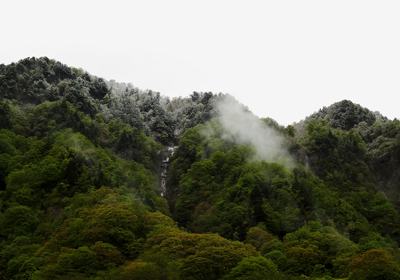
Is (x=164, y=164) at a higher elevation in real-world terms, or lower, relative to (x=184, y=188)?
higher

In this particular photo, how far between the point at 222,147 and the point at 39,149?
51835 mm

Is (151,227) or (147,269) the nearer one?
(147,269)

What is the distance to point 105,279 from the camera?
203 ft

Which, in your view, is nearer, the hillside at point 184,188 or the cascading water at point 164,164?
the hillside at point 184,188

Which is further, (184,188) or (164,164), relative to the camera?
(164,164)

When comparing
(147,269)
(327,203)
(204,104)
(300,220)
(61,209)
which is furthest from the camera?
(204,104)

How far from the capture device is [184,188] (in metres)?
125

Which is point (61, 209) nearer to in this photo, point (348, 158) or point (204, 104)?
point (348, 158)

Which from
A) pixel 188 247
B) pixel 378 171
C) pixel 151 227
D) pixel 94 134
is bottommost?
pixel 188 247

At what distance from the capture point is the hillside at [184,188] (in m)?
70.1

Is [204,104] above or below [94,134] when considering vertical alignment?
above

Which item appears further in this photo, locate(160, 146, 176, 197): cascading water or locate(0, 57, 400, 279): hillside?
locate(160, 146, 176, 197): cascading water

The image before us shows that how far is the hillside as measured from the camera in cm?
7006

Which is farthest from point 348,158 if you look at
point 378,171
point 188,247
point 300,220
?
point 188,247
